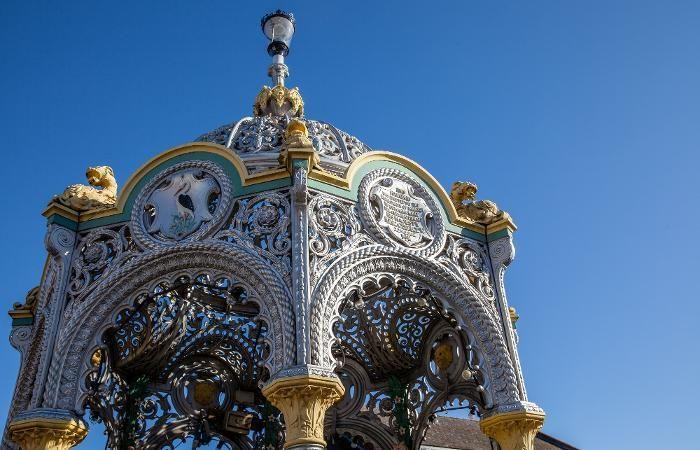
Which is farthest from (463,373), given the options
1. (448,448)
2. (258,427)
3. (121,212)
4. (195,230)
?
(448,448)

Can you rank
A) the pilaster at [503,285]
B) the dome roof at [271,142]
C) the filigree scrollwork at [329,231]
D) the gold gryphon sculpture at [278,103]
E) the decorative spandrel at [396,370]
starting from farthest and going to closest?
1. the gold gryphon sculpture at [278,103]
2. the decorative spandrel at [396,370]
3. the dome roof at [271,142]
4. the pilaster at [503,285]
5. the filigree scrollwork at [329,231]

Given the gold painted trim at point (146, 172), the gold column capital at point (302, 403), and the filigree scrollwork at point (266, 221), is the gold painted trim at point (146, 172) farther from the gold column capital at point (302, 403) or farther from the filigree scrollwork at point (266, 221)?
the gold column capital at point (302, 403)

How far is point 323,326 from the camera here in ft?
27.6

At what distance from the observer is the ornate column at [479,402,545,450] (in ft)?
30.0

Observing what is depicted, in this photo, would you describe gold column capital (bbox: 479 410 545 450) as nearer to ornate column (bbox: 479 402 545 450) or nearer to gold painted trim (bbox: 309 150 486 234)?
ornate column (bbox: 479 402 545 450)

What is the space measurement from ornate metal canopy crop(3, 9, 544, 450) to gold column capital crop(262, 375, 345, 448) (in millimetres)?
21

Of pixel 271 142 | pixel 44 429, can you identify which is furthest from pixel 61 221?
pixel 271 142

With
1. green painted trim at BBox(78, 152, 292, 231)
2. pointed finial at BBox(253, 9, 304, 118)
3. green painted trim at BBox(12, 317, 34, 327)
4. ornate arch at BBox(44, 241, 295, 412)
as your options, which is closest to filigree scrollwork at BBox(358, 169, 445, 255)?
green painted trim at BBox(78, 152, 292, 231)

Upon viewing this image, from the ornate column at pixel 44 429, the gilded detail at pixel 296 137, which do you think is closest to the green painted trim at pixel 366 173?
the gilded detail at pixel 296 137

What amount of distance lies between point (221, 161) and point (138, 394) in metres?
4.51

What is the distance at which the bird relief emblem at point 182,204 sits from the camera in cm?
941

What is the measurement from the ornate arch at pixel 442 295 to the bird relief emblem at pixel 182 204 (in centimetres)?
186

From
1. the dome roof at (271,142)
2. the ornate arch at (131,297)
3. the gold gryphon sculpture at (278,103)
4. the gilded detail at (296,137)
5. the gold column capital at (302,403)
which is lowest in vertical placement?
the gold column capital at (302,403)

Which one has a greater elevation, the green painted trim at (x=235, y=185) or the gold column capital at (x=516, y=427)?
the green painted trim at (x=235, y=185)
